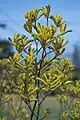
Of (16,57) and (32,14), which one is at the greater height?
(32,14)

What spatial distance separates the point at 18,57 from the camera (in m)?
1.69

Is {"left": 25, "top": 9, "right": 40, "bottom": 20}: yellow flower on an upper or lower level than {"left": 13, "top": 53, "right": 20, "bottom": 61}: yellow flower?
upper

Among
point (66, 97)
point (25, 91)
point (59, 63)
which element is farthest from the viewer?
point (66, 97)

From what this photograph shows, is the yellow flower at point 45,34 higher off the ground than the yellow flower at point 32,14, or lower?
lower

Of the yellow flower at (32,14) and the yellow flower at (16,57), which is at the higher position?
the yellow flower at (32,14)

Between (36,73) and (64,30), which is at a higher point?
(64,30)

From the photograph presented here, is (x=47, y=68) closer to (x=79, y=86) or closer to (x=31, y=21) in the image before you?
(x=31, y=21)

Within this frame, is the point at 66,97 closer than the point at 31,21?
No

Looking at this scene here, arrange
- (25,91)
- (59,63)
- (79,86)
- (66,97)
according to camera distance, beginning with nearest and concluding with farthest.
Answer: (25,91) < (59,63) < (79,86) < (66,97)

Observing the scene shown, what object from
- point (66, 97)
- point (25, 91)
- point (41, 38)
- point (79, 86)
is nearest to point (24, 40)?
point (41, 38)

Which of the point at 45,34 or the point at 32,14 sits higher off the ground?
the point at 32,14

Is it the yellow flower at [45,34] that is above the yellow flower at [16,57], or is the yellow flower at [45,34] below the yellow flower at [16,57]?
above

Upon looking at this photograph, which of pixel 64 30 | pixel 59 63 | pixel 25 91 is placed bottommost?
pixel 25 91

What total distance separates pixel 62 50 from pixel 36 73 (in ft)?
0.48
